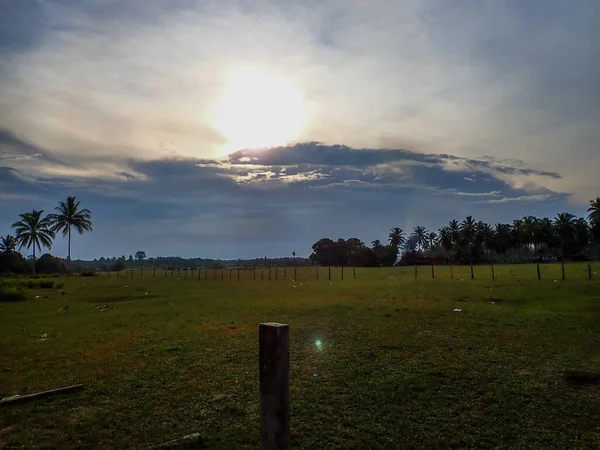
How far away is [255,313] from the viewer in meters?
26.1

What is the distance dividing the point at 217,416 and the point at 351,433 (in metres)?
3.28

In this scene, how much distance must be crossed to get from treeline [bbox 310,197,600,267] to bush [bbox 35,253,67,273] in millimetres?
75294

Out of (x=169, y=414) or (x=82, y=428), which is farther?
(x=169, y=414)

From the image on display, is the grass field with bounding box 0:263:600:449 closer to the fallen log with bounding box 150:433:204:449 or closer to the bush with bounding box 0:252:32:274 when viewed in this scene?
the fallen log with bounding box 150:433:204:449

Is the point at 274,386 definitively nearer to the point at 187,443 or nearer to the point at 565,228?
the point at 187,443

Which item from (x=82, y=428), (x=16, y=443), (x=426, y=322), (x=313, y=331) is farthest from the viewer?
(x=426, y=322)

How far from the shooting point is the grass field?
362 inches

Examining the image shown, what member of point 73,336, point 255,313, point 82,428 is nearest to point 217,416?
point 82,428

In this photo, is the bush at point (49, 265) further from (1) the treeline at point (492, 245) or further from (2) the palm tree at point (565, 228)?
(2) the palm tree at point (565, 228)

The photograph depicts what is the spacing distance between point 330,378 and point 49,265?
90.5 m

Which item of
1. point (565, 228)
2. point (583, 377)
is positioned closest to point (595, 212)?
point (565, 228)

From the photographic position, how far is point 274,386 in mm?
5582

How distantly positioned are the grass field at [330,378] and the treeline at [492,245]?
4058 inches

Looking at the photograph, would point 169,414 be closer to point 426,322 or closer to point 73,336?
point 73,336
